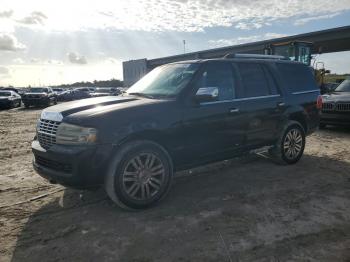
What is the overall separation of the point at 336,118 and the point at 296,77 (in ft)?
13.2

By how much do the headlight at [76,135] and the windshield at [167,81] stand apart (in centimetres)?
137

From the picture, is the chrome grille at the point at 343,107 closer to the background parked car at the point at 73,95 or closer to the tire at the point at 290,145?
the tire at the point at 290,145

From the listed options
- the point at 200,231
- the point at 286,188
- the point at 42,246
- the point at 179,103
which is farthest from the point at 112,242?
the point at 286,188

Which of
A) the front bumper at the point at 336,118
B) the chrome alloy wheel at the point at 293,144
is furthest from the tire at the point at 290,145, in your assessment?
the front bumper at the point at 336,118

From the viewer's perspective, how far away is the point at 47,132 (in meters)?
4.46

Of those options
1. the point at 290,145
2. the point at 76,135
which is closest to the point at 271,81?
the point at 290,145

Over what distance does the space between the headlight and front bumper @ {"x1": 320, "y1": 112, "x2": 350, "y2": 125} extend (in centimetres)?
833

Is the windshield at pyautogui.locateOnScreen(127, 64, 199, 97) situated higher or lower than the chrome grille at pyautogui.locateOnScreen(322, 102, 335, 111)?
Answer: higher

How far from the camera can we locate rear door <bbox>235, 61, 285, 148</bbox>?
5.74 m

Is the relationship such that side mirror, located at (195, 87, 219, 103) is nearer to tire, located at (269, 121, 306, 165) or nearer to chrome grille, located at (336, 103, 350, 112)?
tire, located at (269, 121, 306, 165)

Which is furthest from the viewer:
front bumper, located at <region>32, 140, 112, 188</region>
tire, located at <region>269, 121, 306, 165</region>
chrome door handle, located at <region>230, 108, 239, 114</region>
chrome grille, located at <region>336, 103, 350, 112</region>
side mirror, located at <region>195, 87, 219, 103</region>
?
chrome grille, located at <region>336, 103, 350, 112</region>

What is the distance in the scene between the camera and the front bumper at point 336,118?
998cm

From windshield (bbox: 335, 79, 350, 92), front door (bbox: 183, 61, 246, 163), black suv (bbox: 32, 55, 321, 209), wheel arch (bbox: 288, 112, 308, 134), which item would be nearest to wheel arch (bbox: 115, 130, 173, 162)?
black suv (bbox: 32, 55, 321, 209)

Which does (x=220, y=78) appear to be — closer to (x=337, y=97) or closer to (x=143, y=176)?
(x=143, y=176)
